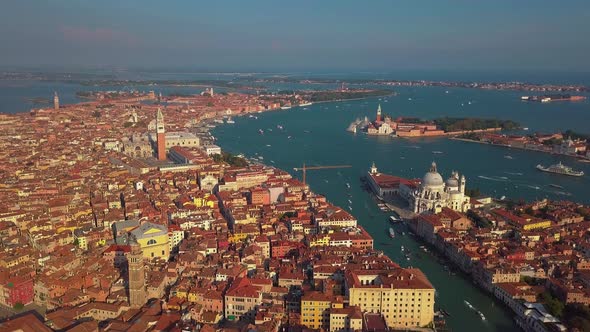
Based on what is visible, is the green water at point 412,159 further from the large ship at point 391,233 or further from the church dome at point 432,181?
the church dome at point 432,181

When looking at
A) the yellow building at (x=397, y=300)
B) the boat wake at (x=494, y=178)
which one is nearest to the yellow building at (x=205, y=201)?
the yellow building at (x=397, y=300)

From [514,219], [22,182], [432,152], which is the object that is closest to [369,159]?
[432,152]

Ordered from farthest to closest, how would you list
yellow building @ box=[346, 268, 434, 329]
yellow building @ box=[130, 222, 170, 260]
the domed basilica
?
1. the domed basilica
2. yellow building @ box=[130, 222, 170, 260]
3. yellow building @ box=[346, 268, 434, 329]

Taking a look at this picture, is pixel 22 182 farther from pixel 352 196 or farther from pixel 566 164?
pixel 566 164

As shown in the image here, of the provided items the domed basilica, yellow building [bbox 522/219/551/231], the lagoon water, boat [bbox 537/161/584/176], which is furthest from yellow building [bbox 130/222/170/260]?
boat [bbox 537/161/584/176]

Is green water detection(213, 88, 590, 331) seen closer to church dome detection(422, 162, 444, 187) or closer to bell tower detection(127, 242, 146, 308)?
church dome detection(422, 162, 444, 187)

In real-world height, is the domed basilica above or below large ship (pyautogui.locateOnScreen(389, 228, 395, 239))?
above

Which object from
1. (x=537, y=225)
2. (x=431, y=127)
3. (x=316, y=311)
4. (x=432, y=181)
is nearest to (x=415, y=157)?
(x=431, y=127)

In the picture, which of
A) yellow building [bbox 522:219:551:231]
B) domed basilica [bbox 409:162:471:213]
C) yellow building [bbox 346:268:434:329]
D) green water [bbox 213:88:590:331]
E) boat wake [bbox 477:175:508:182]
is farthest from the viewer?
boat wake [bbox 477:175:508:182]
